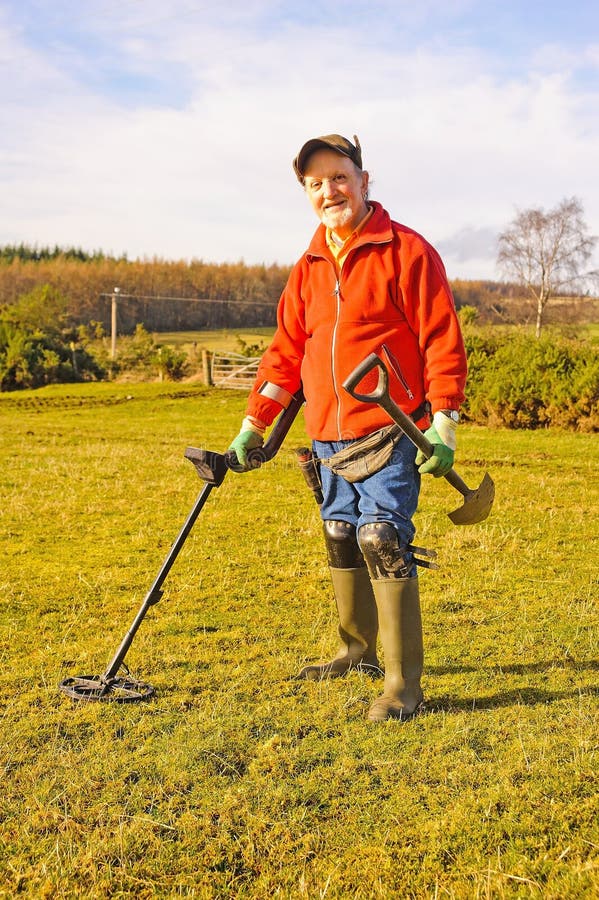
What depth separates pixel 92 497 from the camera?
9672 mm

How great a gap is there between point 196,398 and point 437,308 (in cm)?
2339

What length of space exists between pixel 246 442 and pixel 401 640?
1102 mm

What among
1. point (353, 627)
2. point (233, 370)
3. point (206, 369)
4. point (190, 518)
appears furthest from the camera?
point (233, 370)

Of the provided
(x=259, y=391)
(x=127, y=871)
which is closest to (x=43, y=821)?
(x=127, y=871)

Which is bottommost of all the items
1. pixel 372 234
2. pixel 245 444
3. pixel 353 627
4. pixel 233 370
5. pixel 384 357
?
pixel 233 370

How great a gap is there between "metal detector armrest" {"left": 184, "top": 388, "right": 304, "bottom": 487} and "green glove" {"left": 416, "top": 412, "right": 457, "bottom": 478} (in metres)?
0.62

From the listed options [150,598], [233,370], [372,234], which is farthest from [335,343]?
[233,370]

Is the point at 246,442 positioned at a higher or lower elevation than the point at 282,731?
higher

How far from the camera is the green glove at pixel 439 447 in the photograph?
3654mm

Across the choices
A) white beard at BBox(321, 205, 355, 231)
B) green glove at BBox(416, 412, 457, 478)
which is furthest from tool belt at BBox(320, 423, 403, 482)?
white beard at BBox(321, 205, 355, 231)

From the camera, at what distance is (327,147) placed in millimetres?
3941

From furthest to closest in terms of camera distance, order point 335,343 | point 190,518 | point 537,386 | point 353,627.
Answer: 1. point 537,386
2. point 353,627
3. point 190,518
4. point 335,343

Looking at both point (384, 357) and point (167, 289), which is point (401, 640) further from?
point (167, 289)

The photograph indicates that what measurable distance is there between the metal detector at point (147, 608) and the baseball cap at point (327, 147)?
3.65 ft
